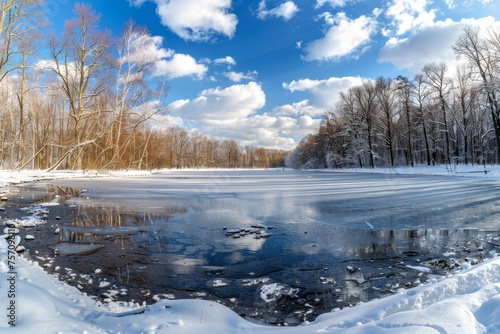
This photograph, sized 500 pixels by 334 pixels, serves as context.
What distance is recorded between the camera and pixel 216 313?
3.36m

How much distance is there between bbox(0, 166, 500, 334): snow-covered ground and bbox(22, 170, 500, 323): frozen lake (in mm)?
500

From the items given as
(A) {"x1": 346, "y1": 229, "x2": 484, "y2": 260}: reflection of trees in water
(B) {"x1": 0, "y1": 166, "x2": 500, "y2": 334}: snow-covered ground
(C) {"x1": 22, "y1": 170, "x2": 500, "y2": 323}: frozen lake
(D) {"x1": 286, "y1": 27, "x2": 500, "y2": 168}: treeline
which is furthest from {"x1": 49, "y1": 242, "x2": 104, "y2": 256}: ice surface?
(D) {"x1": 286, "y1": 27, "x2": 500, "y2": 168}: treeline

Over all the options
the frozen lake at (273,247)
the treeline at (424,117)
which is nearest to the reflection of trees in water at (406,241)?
the frozen lake at (273,247)

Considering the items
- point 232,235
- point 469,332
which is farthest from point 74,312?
point 232,235

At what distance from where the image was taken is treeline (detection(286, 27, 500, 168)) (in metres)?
32.0

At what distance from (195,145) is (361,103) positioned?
6679cm

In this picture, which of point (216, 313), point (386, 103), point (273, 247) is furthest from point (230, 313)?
point (386, 103)

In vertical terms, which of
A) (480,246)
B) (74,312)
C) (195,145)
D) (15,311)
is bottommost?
(480,246)

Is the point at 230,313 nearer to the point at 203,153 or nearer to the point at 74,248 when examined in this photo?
the point at 74,248

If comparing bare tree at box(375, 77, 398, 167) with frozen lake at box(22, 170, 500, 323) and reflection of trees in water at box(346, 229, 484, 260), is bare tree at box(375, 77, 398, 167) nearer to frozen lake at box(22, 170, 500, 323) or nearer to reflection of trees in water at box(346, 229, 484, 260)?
frozen lake at box(22, 170, 500, 323)

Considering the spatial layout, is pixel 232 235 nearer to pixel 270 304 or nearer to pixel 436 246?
pixel 270 304

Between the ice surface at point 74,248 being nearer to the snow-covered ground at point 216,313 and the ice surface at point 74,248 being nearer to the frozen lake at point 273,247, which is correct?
the frozen lake at point 273,247

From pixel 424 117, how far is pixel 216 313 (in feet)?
154

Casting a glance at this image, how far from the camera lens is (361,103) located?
1892 inches
